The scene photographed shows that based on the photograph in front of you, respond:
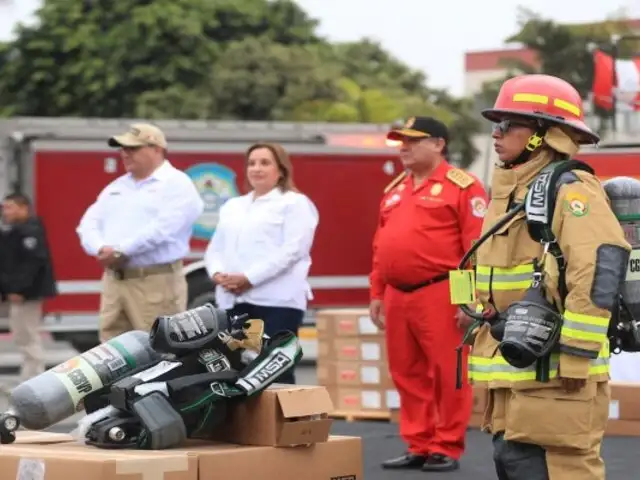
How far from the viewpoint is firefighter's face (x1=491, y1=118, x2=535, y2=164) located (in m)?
5.46

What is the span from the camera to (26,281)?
45.8ft

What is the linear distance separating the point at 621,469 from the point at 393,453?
1.41 m

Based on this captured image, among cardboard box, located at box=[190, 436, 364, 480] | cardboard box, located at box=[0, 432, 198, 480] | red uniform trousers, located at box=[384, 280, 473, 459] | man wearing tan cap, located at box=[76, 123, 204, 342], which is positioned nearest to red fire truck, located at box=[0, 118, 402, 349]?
man wearing tan cap, located at box=[76, 123, 204, 342]

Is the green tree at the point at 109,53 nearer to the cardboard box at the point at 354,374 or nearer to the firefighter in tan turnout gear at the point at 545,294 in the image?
the cardboard box at the point at 354,374

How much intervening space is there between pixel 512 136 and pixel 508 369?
832 mm

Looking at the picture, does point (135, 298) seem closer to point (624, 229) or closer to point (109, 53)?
point (624, 229)

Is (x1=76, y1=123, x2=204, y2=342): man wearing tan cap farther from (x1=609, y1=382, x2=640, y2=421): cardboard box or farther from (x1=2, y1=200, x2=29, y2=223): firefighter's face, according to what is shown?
(x1=2, y1=200, x2=29, y2=223): firefighter's face

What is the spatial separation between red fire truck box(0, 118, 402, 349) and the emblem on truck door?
0.01m

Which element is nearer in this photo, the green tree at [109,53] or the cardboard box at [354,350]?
the cardboard box at [354,350]

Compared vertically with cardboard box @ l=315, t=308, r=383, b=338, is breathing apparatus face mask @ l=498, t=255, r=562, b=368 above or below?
above

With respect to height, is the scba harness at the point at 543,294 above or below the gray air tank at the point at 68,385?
above

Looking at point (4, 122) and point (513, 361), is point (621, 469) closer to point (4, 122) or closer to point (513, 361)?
point (513, 361)

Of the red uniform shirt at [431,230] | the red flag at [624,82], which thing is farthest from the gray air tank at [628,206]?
the red flag at [624,82]

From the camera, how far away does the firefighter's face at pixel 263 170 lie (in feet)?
28.3
